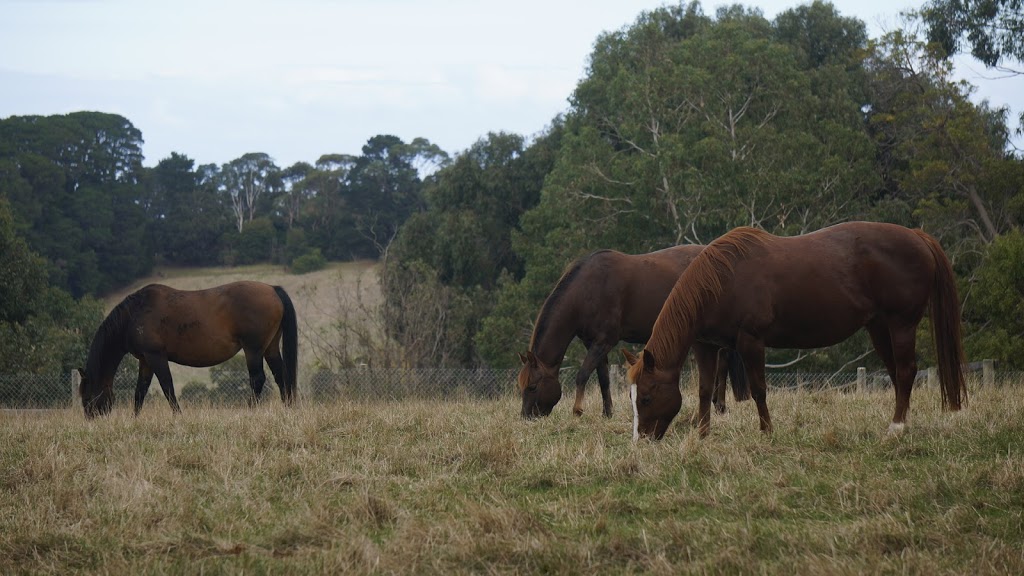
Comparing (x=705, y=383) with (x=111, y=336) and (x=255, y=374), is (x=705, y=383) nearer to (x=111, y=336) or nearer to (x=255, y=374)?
(x=255, y=374)

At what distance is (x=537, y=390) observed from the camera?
10672mm

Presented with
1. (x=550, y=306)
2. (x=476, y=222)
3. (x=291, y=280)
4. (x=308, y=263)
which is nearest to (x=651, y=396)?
(x=550, y=306)

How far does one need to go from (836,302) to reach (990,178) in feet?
89.7

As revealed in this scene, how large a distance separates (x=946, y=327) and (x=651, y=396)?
2.54m

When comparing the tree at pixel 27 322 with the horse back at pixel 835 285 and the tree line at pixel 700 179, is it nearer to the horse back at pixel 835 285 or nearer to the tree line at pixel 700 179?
the tree line at pixel 700 179

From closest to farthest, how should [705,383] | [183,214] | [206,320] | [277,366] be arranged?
[705,383] < [206,320] < [277,366] < [183,214]

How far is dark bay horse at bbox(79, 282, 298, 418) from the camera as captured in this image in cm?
1321

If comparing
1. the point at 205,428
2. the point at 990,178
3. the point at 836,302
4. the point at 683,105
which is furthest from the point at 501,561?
the point at 683,105

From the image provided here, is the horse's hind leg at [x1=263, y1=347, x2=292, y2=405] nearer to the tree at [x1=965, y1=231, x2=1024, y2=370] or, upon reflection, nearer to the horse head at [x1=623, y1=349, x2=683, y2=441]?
the horse head at [x1=623, y1=349, x2=683, y2=441]

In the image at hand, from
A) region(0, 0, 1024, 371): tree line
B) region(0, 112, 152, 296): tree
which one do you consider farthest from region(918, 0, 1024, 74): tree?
region(0, 112, 152, 296): tree

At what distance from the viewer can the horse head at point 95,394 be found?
12984mm

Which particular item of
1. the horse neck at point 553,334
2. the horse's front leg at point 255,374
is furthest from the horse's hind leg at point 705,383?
the horse's front leg at point 255,374

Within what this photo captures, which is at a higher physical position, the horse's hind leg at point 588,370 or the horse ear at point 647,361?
the horse ear at point 647,361

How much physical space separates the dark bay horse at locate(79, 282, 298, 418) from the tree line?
1665 cm
